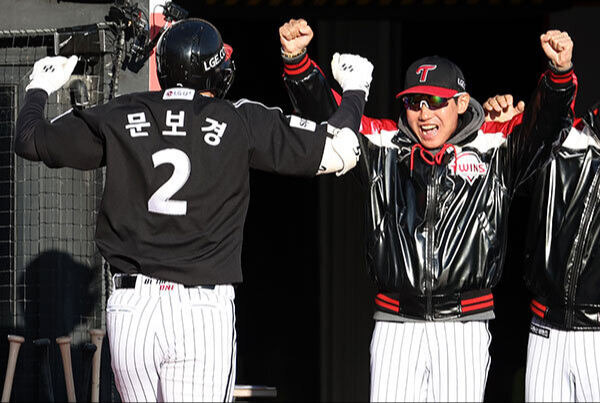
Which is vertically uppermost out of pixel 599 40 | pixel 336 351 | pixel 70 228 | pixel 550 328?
pixel 599 40

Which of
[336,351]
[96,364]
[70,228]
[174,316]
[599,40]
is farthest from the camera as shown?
[336,351]

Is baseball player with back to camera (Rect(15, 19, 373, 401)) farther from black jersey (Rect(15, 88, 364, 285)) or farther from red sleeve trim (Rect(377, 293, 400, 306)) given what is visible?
red sleeve trim (Rect(377, 293, 400, 306))

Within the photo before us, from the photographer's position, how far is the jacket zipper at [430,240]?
4.16 m

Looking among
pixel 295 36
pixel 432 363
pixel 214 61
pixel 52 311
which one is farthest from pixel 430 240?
pixel 52 311

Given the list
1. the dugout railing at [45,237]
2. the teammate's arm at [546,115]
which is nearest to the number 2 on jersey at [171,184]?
the teammate's arm at [546,115]

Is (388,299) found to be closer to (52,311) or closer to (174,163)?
(174,163)

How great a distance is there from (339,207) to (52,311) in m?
2.39

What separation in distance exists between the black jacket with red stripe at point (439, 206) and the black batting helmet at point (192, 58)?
546 millimetres

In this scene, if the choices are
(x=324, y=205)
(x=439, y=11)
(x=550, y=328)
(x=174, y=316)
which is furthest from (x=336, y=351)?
(x=174, y=316)

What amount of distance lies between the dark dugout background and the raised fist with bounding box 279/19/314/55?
2.30 metres

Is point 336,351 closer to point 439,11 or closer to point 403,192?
point 439,11

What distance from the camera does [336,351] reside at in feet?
23.6

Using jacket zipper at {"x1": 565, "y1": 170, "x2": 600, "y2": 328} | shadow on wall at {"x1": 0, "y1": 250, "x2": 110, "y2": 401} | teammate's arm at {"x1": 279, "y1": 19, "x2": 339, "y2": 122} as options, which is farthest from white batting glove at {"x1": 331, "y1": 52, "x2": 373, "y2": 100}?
shadow on wall at {"x1": 0, "y1": 250, "x2": 110, "y2": 401}

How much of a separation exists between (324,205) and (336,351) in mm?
954
